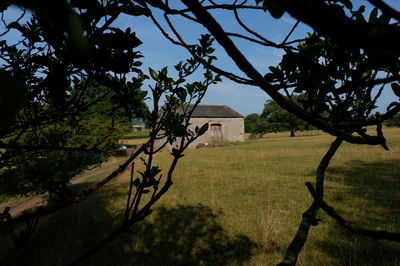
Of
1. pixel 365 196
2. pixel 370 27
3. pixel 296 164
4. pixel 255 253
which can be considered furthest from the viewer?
pixel 296 164

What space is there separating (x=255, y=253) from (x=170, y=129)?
11.6 feet

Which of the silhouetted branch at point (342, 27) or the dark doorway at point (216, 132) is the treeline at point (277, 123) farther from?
the silhouetted branch at point (342, 27)

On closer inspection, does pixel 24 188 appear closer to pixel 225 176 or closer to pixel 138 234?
pixel 138 234

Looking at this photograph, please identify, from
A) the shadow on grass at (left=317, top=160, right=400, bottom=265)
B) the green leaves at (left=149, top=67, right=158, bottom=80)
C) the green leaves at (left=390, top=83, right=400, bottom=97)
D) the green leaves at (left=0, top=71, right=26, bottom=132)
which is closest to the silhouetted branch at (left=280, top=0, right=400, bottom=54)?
the green leaves at (left=0, top=71, right=26, bottom=132)

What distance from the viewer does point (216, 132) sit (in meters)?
36.3

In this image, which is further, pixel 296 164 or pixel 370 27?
pixel 296 164

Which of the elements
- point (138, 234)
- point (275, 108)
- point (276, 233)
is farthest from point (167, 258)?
point (275, 108)

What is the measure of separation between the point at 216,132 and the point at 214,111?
3227mm

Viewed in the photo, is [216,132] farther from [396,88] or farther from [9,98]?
[9,98]

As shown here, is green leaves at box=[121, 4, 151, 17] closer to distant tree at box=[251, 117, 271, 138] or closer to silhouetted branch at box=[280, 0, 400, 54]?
silhouetted branch at box=[280, 0, 400, 54]

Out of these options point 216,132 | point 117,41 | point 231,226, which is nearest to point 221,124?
point 216,132

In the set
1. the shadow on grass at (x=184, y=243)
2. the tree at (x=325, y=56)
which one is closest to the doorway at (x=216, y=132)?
the shadow on grass at (x=184, y=243)

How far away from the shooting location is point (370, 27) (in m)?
0.26

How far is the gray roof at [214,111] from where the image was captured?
34.8 metres
